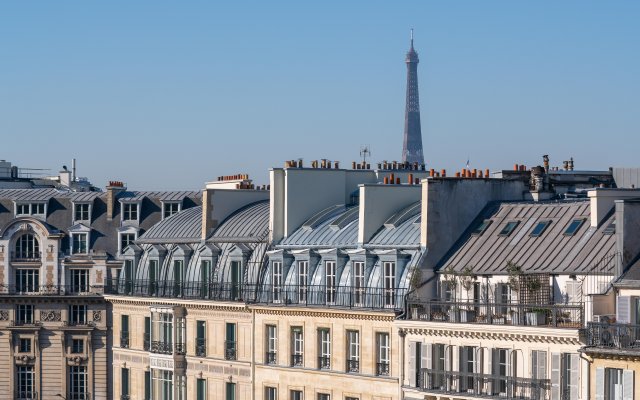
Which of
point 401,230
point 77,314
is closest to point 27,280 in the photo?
point 77,314

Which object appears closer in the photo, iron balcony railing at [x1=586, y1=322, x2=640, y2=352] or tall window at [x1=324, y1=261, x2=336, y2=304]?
iron balcony railing at [x1=586, y1=322, x2=640, y2=352]

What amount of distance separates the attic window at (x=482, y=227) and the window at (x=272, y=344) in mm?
11887

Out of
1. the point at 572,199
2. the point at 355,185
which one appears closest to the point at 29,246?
the point at 355,185

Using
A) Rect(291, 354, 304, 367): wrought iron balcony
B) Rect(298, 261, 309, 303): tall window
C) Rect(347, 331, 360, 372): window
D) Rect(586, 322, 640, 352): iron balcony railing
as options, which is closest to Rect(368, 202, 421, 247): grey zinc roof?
Rect(347, 331, 360, 372): window

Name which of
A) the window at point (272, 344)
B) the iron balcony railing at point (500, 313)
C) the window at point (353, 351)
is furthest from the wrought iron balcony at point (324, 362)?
the iron balcony railing at point (500, 313)

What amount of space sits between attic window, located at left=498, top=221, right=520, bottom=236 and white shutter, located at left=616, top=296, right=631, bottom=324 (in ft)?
34.3

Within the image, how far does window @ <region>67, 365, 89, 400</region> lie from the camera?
4646 inches

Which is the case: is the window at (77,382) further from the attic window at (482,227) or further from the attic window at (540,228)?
the attic window at (540,228)

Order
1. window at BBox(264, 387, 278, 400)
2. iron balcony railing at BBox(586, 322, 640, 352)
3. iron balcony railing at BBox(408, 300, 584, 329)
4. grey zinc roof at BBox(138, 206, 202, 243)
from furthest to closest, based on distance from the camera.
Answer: grey zinc roof at BBox(138, 206, 202, 243) → window at BBox(264, 387, 278, 400) → iron balcony railing at BBox(408, 300, 584, 329) → iron balcony railing at BBox(586, 322, 640, 352)

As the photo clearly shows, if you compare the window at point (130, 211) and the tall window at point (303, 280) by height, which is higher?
the window at point (130, 211)

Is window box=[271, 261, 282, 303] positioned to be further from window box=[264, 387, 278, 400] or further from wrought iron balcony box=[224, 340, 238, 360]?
wrought iron balcony box=[224, 340, 238, 360]

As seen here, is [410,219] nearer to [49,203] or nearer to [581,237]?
[581,237]

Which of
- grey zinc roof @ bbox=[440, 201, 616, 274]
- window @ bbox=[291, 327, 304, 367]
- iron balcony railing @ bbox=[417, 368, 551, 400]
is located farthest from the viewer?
window @ bbox=[291, 327, 304, 367]

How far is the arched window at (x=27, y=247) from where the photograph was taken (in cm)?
12038
